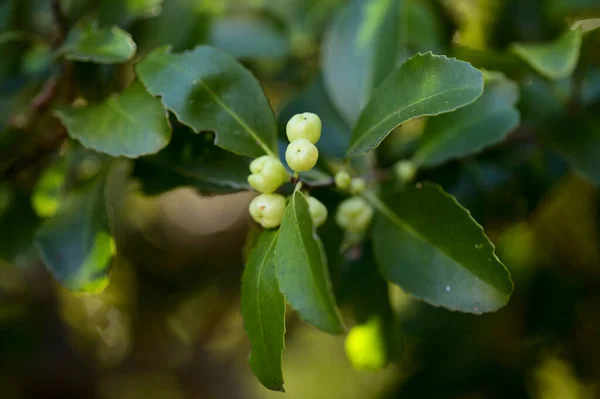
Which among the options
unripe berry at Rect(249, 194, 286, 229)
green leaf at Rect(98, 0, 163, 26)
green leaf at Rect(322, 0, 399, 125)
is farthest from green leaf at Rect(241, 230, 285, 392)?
green leaf at Rect(98, 0, 163, 26)

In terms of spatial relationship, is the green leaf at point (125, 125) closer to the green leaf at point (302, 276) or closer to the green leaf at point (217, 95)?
the green leaf at point (217, 95)

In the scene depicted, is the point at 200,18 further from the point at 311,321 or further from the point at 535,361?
the point at 535,361

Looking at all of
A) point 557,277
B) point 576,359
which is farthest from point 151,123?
point 576,359

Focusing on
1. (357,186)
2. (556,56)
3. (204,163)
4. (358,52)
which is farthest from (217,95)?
(556,56)

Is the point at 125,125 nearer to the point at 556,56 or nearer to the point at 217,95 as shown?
the point at 217,95

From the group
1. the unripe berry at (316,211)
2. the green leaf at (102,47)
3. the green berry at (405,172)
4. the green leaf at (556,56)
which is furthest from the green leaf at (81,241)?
the green leaf at (556,56)

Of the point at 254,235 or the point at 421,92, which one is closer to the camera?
the point at 421,92

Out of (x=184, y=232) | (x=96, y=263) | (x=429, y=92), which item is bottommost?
(x=184, y=232)
